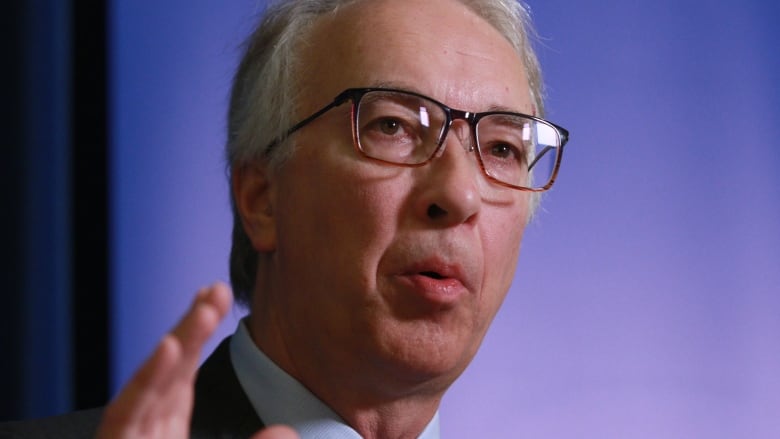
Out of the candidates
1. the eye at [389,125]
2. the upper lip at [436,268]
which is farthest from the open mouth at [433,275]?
the eye at [389,125]

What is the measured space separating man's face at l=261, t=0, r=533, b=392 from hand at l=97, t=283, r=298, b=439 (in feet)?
1.51

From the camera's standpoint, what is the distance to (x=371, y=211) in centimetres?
121

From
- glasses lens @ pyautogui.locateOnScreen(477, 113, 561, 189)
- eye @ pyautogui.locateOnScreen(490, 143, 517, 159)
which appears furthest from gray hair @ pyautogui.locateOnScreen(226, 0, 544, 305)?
eye @ pyautogui.locateOnScreen(490, 143, 517, 159)

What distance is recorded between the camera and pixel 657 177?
76.9 inches

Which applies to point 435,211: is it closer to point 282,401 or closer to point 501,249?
point 501,249

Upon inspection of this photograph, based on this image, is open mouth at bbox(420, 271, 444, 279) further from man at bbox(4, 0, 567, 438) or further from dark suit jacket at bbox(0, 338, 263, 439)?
dark suit jacket at bbox(0, 338, 263, 439)

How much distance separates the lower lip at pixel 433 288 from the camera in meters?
1.19

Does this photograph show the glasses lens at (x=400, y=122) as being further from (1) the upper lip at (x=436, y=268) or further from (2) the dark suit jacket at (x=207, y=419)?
(2) the dark suit jacket at (x=207, y=419)

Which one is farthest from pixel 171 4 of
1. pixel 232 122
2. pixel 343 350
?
pixel 343 350

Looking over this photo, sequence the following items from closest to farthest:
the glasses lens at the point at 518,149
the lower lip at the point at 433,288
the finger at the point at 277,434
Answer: the finger at the point at 277,434, the lower lip at the point at 433,288, the glasses lens at the point at 518,149

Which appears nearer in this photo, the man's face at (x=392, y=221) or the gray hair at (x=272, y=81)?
the man's face at (x=392, y=221)

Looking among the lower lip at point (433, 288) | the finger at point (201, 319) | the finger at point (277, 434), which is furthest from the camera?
the lower lip at point (433, 288)

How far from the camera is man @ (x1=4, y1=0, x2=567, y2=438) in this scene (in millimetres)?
1209

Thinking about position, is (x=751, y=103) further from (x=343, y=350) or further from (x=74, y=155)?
(x=74, y=155)
